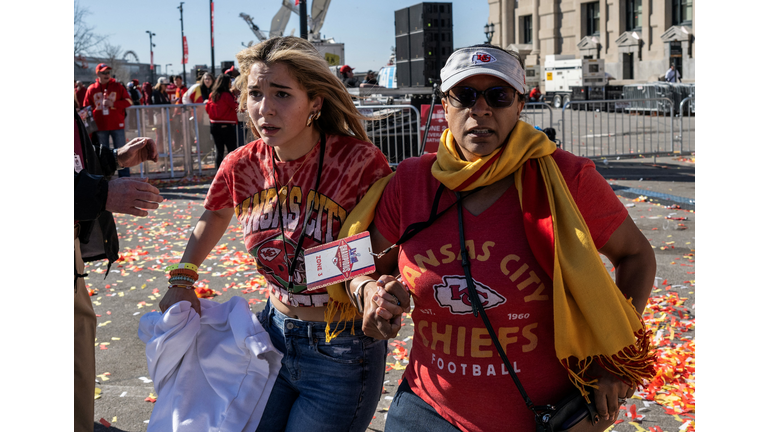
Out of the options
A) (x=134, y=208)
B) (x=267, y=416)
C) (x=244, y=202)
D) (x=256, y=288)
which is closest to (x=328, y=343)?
(x=267, y=416)

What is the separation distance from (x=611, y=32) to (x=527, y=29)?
919cm

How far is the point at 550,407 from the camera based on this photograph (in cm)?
193

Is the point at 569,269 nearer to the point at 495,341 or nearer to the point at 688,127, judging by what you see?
the point at 495,341

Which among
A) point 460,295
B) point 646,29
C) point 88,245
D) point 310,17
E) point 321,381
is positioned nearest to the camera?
point 460,295

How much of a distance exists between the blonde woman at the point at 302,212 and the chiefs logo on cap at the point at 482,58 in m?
0.66

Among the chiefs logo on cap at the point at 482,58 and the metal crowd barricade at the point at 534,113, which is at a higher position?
the metal crowd barricade at the point at 534,113

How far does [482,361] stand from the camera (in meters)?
1.98

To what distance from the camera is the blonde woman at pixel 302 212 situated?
249 centimetres

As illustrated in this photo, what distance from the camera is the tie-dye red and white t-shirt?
2494 millimetres

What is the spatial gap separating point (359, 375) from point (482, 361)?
2.28ft

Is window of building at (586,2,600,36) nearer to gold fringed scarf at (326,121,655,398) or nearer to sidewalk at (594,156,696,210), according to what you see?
sidewalk at (594,156,696,210)

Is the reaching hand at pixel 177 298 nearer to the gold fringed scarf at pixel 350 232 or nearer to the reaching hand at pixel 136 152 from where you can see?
the gold fringed scarf at pixel 350 232

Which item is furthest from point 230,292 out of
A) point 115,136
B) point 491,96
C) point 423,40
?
point 423,40

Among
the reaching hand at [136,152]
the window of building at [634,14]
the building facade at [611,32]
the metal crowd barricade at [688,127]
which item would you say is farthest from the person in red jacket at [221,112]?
the window of building at [634,14]
